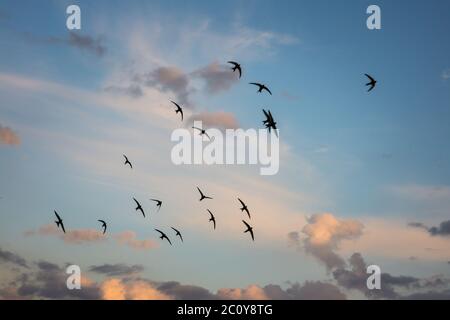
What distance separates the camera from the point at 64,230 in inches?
2758

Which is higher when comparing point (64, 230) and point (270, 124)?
point (270, 124)
